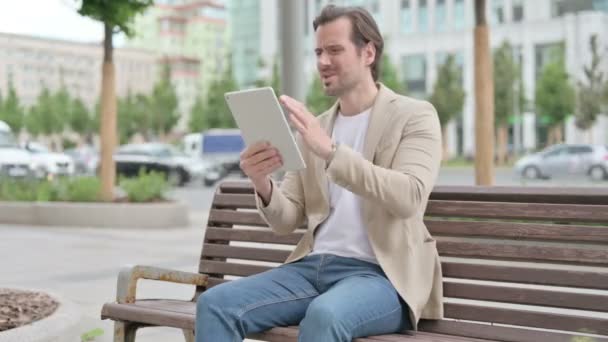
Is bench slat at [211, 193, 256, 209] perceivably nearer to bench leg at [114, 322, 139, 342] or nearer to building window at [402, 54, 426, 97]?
bench leg at [114, 322, 139, 342]

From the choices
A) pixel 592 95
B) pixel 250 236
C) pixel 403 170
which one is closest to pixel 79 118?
pixel 592 95

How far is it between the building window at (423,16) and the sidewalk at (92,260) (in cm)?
5270

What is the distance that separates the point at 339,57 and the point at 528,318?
3.72 feet

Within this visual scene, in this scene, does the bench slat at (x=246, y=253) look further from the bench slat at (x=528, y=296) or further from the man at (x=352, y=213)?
the bench slat at (x=528, y=296)

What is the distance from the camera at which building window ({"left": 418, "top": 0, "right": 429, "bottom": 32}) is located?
65125mm

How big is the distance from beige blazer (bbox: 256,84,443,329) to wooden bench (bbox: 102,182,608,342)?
7.7 inches

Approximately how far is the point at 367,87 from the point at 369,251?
590mm

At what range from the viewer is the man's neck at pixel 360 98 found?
327 cm

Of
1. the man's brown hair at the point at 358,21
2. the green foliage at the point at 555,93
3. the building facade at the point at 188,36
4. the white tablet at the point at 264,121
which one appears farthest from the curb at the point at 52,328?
the building facade at the point at 188,36

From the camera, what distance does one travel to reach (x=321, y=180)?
10.9 feet

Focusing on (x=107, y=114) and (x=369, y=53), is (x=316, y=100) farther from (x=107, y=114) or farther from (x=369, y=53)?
(x=369, y=53)

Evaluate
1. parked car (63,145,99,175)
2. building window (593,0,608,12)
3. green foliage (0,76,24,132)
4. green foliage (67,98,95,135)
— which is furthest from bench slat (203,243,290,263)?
green foliage (67,98,95,135)

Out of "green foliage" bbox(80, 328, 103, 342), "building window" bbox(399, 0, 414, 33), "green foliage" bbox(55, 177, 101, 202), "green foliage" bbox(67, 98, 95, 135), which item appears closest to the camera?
"green foliage" bbox(80, 328, 103, 342)

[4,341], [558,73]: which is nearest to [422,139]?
[4,341]
